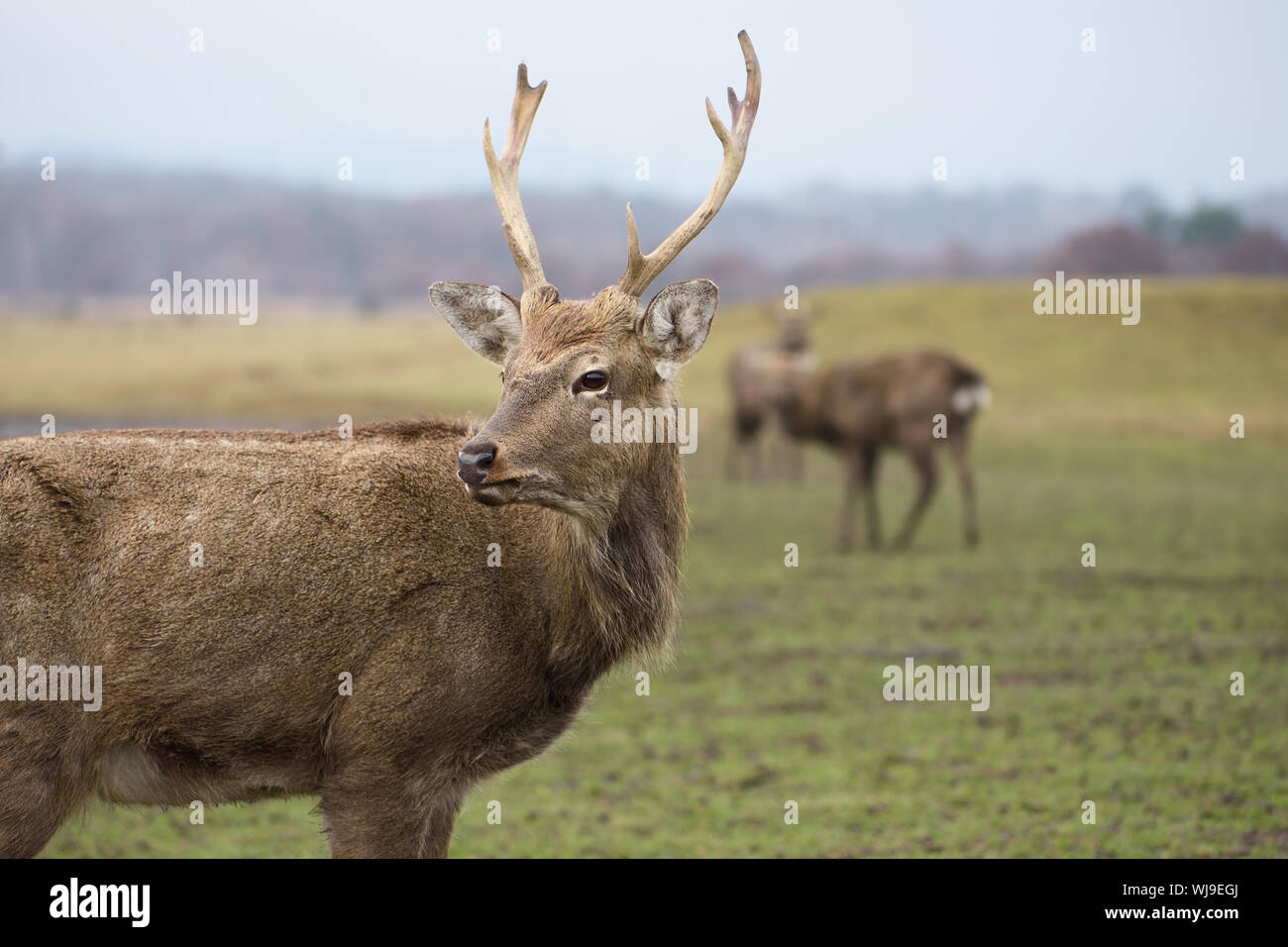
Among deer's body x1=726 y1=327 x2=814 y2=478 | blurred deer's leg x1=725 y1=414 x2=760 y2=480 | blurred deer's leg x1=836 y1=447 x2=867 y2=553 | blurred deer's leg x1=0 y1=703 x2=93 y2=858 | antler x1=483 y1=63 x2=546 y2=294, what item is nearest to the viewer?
blurred deer's leg x1=0 y1=703 x2=93 y2=858

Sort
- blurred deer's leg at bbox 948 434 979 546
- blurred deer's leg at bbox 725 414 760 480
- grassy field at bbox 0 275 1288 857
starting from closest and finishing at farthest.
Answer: grassy field at bbox 0 275 1288 857 < blurred deer's leg at bbox 948 434 979 546 < blurred deer's leg at bbox 725 414 760 480

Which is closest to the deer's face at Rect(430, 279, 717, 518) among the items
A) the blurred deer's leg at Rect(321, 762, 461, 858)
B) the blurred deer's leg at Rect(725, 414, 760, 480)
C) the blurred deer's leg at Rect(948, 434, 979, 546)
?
the blurred deer's leg at Rect(321, 762, 461, 858)

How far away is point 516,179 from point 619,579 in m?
2.07

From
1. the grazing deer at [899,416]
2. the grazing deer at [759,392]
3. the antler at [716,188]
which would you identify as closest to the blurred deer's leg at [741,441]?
the grazing deer at [759,392]

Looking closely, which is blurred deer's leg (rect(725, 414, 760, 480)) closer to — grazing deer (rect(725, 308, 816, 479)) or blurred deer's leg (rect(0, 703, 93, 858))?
grazing deer (rect(725, 308, 816, 479))

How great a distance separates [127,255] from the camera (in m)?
187

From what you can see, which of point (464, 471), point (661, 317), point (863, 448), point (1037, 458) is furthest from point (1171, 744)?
point (1037, 458)

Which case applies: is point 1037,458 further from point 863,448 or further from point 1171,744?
point 1171,744

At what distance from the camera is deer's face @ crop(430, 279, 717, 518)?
5.19 meters

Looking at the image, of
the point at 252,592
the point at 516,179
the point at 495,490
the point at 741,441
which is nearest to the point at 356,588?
the point at 252,592

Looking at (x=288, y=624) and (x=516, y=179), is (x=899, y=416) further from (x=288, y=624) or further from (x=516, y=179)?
(x=288, y=624)

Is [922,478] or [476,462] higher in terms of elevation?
[476,462]

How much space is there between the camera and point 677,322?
222 inches

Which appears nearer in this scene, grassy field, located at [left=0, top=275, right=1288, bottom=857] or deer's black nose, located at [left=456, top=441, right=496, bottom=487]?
deer's black nose, located at [left=456, top=441, right=496, bottom=487]
